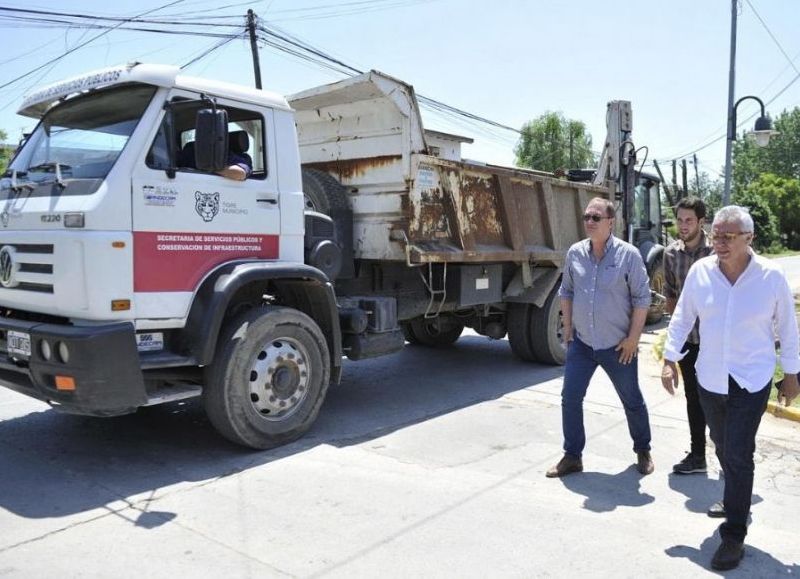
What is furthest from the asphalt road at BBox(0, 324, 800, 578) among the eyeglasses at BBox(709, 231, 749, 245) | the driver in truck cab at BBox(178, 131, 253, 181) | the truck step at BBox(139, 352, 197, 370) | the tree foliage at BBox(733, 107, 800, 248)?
the tree foliage at BBox(733, 107, 800, 248)

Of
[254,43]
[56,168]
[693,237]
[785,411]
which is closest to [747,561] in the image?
[693,237]

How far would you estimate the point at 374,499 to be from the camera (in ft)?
13.7

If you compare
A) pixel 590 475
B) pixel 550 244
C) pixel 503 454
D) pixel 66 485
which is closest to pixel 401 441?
pixel 503 454

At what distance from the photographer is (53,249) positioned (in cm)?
438

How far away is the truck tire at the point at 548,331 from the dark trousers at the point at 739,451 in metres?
4.72

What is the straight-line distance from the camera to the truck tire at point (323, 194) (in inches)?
254

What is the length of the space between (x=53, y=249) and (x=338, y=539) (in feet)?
8.31

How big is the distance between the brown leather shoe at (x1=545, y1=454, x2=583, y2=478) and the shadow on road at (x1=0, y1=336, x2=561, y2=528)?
5.04 feet

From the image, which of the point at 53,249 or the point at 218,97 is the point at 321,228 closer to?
the point at 218,97

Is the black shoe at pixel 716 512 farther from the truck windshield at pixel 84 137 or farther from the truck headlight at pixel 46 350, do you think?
the truck windshield at pixel 84 137

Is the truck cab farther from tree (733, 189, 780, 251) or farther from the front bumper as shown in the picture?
tree (733, 189, 780, 251)

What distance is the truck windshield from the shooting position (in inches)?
180

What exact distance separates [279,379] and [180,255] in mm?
1160

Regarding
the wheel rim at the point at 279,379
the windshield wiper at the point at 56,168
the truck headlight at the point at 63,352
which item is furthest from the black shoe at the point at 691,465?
the windshield wiper at the point at 56,168
